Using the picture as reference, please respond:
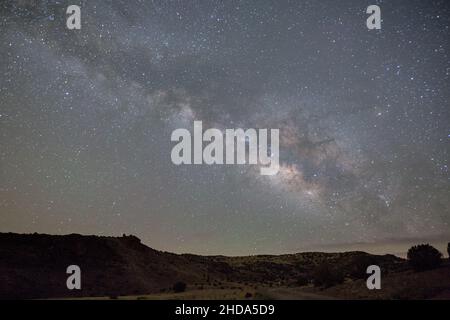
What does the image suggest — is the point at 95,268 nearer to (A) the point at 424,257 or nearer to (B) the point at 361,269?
(B) the point at 361,269

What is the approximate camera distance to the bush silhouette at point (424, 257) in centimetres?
3647

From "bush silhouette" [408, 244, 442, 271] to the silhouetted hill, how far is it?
422cm

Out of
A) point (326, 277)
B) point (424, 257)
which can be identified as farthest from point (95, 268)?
point (424, 257)

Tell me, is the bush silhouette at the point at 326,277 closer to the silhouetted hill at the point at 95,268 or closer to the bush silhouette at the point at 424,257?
the silhouetted hill at the point at 95,268

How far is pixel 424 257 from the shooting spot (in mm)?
37375

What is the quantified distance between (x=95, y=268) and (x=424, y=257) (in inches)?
1511

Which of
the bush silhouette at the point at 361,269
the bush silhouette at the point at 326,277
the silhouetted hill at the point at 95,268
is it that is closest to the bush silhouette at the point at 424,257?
the silhouetted hill at the point at 95,268

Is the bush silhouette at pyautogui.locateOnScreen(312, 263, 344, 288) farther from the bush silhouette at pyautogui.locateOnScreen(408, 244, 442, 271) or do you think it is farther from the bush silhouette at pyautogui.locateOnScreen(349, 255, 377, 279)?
the bush silhouette at pyautogui.locateOnScreen(408, 244, 442, 271)

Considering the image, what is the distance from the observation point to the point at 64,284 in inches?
1797

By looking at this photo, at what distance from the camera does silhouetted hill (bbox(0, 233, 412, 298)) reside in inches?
1738

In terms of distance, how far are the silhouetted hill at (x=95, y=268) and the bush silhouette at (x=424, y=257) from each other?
422 centimetres
